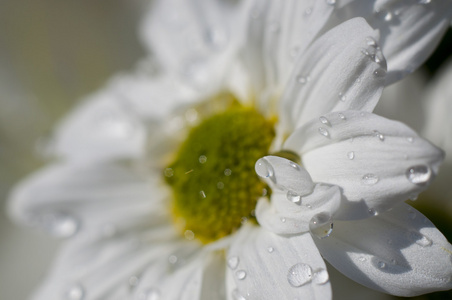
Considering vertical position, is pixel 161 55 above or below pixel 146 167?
above

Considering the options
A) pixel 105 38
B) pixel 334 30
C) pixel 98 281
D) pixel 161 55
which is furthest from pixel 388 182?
pixel 105 38

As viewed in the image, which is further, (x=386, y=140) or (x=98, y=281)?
(x=98, y=281)

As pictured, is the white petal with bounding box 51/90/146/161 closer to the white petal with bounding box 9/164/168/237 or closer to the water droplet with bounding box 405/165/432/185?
the white petal with bounding box 9/164/168/237

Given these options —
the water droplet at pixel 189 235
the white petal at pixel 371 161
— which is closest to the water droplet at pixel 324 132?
the white petal at pixel 371 161

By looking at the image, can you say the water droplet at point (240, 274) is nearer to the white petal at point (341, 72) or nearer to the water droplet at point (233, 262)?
the water droplet at point (233, 262)

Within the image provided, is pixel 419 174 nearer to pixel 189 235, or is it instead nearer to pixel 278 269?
pixel 278 269

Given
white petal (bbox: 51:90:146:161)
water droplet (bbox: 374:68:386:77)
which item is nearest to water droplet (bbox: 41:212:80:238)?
white petal (bbox: 51:90:146:161)

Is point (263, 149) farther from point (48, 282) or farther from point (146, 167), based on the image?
point (48, 282)
